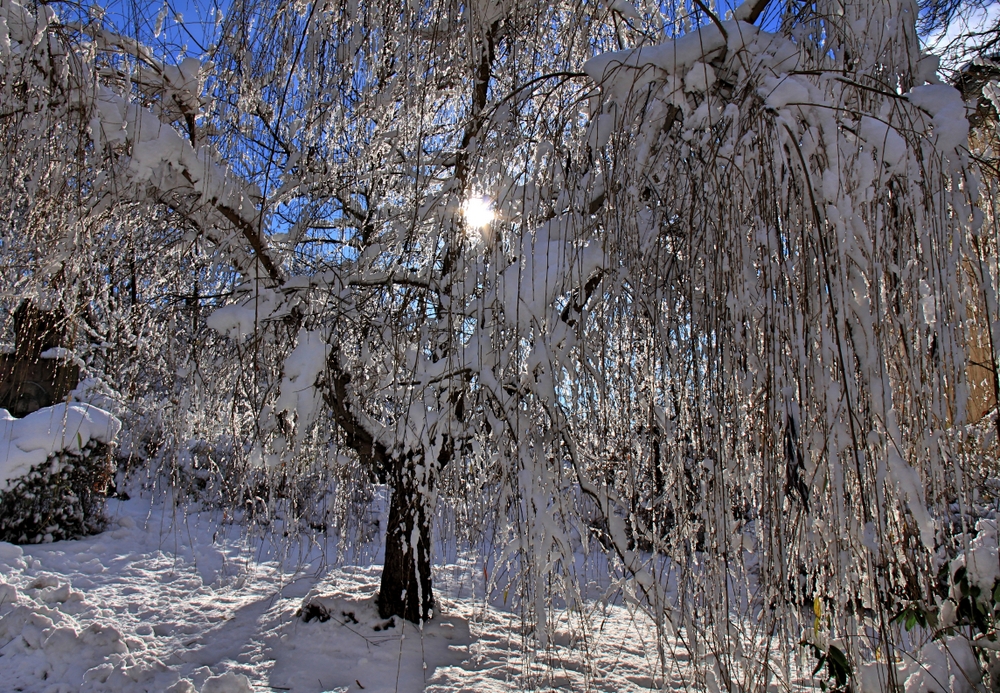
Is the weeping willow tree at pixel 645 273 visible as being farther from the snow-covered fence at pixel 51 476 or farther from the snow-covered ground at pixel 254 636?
the snow-covered fence at pixel 51 476

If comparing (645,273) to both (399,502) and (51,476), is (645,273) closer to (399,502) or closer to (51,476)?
(399,502)

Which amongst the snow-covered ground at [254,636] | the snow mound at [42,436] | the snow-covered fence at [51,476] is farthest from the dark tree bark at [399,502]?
the snow mound at [42,436]

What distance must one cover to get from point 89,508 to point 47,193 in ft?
14.7

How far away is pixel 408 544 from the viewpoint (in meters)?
3.06

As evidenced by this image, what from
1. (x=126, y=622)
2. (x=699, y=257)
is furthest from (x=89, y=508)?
(x=699, y=257)

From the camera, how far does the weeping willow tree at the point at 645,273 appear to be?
1170 millimetres

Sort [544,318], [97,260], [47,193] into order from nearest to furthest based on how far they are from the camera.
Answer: [544,318]
[47,193]
[97,260]

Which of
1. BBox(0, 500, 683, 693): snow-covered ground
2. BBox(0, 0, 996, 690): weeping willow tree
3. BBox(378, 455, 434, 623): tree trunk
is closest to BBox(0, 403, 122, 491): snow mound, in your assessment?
BBox(0, 500, 683, 693): snow-covered ground

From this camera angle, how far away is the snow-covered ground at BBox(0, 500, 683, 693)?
2740 millimetres

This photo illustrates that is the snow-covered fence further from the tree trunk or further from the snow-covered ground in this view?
the tree trunk

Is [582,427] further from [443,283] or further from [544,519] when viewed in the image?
[443,283]

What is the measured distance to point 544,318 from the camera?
4.93 feet

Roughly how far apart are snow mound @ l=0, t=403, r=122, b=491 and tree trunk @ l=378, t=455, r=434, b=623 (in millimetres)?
2760

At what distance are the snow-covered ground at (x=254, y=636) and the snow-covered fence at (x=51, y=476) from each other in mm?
329
